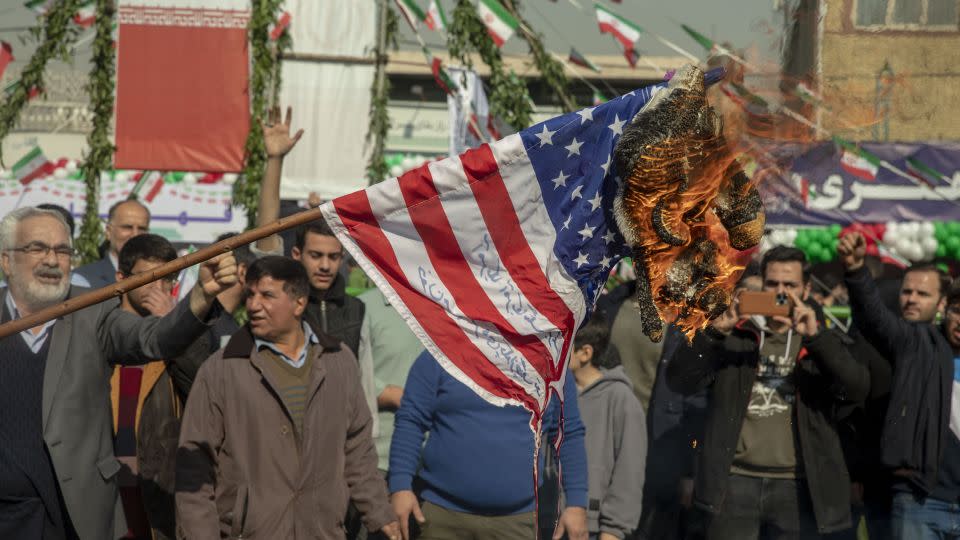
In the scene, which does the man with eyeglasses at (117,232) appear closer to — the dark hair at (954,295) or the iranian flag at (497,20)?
the dark hair at (954,295)

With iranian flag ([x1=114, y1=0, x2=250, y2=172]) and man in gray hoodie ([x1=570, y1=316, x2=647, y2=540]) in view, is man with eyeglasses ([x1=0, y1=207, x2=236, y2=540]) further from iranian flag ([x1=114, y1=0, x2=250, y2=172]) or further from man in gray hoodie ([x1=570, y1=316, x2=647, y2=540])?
iranian flag ([x1=114, y1=0, x2=250, y2=172])

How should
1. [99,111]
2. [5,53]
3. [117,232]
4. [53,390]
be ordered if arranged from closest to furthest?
[53,390] < [117,232] < [99,111] < [5,53]

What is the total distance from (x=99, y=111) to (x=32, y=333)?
21.7 feet

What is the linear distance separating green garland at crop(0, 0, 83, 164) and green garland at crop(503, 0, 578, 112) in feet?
12.9

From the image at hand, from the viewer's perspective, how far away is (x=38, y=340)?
5.20 m

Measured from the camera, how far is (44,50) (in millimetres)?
11734

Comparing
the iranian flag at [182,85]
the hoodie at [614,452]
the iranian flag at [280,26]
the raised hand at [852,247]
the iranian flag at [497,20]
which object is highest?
the iranian flag at [497,20]

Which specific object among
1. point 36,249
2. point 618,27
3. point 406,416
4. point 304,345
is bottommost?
point 406,416

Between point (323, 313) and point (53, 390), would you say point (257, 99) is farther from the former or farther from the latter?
point (53, 390)

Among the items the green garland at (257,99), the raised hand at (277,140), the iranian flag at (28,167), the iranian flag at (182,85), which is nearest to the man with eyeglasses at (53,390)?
the raised hand at (277,140)

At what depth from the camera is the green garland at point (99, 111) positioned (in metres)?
11.3

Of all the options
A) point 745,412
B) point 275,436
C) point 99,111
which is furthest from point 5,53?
point 745,412

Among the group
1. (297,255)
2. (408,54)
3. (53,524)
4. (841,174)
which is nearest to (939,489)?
(297,255)

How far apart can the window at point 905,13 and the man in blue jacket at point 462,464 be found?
92.9 inches
